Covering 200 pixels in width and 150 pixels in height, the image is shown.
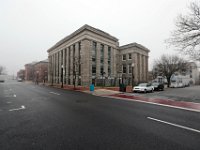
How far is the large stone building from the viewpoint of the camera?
32.6 meters

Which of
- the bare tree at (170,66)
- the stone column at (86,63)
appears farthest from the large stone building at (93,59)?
the bare tree at (170,66)

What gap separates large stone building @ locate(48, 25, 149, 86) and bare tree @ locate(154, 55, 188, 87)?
8729 millimetres

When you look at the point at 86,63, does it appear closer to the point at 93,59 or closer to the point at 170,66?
the point at 93,59

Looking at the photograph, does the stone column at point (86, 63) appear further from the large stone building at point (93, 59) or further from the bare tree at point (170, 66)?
the bare tree at point (170, 66)

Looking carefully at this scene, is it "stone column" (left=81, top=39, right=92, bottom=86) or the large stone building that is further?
the large stone building

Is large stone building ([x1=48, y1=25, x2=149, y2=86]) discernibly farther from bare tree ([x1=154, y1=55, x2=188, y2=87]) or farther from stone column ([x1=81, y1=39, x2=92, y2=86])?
bare tree ([x1=154, y1=55, x2=188, y2=87])

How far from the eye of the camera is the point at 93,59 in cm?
3488

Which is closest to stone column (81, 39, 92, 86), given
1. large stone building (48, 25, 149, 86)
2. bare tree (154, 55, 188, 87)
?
large stone building (48, 25, 149, 86)

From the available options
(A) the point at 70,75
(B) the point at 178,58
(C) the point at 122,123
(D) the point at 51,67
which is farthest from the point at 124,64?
(C) the point at 122,123

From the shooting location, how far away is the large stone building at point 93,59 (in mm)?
32562

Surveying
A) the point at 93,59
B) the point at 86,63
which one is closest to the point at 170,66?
the point at 93,59

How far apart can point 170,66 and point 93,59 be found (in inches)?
1018

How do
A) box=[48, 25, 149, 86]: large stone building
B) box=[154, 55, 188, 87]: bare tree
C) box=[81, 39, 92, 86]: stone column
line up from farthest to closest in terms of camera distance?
box=[154, 55, 188, 87]: bare tree
box=[48, 25, 149, 86]: large stone building
box=[81, 39, 92, 86]: stone column

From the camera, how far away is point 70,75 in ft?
124
